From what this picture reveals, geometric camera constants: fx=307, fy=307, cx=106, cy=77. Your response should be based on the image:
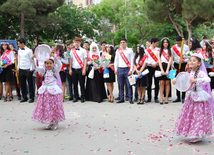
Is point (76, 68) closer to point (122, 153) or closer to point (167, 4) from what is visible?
point (122, 153)

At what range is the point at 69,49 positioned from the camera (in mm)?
10758

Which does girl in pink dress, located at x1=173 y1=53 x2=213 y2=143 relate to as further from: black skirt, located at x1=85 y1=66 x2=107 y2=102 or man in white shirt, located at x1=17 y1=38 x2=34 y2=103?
man in white shirt, located at x1=17 y1=38 x2=34 y2=103

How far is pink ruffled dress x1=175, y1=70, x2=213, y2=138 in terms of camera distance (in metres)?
5.34

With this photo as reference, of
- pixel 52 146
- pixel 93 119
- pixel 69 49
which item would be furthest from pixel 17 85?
pixel 52 146

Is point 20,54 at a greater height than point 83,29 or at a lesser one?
lesser

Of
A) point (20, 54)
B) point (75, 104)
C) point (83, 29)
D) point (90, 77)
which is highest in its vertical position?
point (83, 29)

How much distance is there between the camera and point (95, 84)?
10.3 meters

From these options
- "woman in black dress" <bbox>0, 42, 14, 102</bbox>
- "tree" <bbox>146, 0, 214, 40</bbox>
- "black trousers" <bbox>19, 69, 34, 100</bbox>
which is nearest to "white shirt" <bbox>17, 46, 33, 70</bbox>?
"black trousers" <bbox>19, 69, 34, 100</bbox>

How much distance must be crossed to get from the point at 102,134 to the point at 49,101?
138cm

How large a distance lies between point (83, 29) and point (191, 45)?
22.0m

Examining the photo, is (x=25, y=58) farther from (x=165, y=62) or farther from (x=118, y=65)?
(x=165, y=62)

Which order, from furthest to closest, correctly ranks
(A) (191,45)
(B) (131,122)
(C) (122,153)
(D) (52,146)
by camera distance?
(A) (191,45), (B) (131,122), (D) (52,146), (C) (122,153)

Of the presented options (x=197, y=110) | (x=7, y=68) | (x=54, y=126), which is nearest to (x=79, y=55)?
(x=7, y=68)

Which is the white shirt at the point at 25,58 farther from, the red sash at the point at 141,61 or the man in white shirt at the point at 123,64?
the red sash at the point at 141,61
